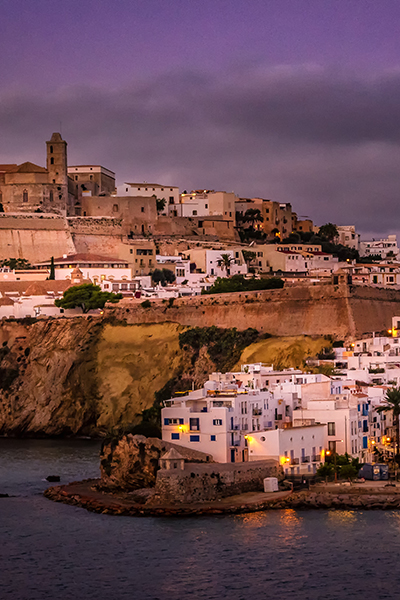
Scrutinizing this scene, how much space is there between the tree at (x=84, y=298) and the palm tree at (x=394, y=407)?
26533mm

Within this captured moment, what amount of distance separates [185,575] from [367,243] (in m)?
66.0

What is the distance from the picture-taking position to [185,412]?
37.2 metres

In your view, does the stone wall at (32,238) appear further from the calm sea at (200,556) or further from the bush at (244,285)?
the calm sea at (200,556)

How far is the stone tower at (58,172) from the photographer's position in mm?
80625

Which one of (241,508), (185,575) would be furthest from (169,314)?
(185,575)

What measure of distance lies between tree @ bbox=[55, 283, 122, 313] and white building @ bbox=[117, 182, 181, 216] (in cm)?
2140

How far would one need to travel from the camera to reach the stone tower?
8062 cm

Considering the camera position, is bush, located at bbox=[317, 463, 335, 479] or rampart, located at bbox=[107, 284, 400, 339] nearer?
bush, located at bbox=[317, 463, 335, 479]

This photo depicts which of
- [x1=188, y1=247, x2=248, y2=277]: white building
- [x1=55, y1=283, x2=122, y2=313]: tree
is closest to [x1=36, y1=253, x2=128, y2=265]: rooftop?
[x1=188, y1=247, x2=248, y2=277]: white building

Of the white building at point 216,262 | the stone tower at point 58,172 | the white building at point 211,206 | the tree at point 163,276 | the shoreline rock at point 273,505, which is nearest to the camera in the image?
the shoreline rock at point 273,505

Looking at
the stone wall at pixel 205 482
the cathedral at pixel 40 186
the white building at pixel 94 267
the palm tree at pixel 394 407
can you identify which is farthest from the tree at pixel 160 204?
the stone wall at pixel 205 482

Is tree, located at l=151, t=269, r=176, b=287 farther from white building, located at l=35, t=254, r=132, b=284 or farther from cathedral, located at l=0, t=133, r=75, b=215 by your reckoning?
cathedral, located at l=0, t=133, r=75, b=215

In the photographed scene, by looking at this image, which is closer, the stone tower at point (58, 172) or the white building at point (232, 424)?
the white building at point (232, 424)

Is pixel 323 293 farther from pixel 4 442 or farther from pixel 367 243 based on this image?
pixel 367 243
